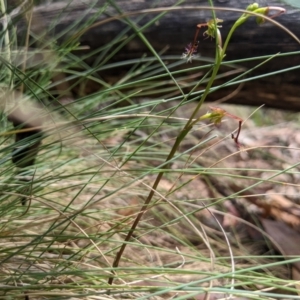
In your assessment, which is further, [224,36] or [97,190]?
[224,36]

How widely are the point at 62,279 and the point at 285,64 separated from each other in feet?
2.82

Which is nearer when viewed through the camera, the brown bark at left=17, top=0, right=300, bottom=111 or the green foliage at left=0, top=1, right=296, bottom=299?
the green foliage at left=0, top=1, right=296, bottom=299

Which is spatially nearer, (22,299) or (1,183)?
(22,299)

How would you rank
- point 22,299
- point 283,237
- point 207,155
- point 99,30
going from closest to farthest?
point 22,299, point 283,237, point 99,30, point 207,155

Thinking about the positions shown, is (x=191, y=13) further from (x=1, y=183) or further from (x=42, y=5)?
(x=1, y=183)

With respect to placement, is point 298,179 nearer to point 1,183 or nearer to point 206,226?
point 206,226

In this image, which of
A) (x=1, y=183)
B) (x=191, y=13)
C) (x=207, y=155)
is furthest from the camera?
(x=207, y=155)


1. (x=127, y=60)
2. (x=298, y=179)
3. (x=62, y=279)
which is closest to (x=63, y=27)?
(x=127, y=60)

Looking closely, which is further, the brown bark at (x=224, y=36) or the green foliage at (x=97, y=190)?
the brown bark at (x=224, y=36)

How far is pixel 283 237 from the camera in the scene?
4.71 feet

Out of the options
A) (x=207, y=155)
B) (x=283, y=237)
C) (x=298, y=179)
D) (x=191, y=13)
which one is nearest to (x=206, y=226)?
(x=283, y=237)

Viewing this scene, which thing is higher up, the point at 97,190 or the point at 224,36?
the point at 224,36

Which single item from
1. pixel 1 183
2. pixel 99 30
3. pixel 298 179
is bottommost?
pixel 298 179

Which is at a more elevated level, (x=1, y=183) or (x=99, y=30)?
(x=99, y=30)
